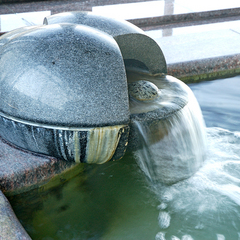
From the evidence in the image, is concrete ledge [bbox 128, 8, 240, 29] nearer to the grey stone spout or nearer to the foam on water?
the grey stone spout

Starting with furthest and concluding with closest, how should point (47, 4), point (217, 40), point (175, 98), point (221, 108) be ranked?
point (47, 4) < point (217, 40) < point (221, 108) < point (175, 98)

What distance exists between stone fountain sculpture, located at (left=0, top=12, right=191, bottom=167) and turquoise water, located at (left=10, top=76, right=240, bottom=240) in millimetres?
537

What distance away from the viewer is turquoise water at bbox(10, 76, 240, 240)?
3307mm

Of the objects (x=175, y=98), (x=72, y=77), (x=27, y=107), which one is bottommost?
(x=175, y=98)

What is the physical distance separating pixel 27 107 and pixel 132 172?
1.62m

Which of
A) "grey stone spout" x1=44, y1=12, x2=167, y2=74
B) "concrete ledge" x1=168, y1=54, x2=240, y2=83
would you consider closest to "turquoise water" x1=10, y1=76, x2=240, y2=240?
"grey stone spout" x1=44, y1=12, x2=167, y2=74

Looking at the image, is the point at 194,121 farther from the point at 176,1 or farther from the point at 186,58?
the point at 176,1

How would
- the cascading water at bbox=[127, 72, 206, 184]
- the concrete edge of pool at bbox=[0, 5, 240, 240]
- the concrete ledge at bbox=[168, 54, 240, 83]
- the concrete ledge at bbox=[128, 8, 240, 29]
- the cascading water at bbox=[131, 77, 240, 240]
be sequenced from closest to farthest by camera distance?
the concrete edge of pool at bbox=[0, 5, 240, 240]
the cascading water at bbox=[131, 77, 240, 240]
the cascading water at bbox=[127, 72, 206, 184]
the concrete ledge at bbox=[168, 54, 240, 83]
the concrete ledge at bbox=[128, 8, 240, 29]

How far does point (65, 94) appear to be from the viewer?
298cm

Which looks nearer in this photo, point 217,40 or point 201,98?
point 201,98

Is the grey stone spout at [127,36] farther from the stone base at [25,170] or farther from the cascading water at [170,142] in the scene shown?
the stone base at [25,170]

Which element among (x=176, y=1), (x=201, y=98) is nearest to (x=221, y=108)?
(x=201, y=98)

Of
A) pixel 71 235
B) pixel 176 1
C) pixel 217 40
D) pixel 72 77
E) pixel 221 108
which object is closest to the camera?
pixel 72 77

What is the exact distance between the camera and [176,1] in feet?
33.3
